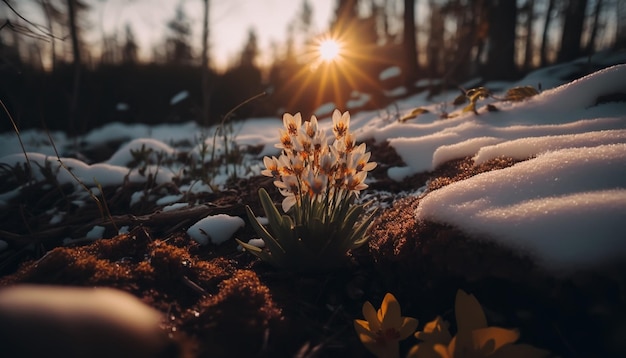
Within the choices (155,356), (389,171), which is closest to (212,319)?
(155,356)

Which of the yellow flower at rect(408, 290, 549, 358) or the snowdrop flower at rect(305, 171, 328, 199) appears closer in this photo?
the yellow flower at rect(408, 290, 549, 358)

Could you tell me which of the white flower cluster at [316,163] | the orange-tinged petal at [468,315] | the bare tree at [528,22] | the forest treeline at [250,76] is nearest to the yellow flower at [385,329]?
the orange-tinged petal at [468,315]

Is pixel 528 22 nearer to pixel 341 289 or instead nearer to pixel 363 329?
pixel 341 289

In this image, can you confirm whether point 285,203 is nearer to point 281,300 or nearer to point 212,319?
point 281,300

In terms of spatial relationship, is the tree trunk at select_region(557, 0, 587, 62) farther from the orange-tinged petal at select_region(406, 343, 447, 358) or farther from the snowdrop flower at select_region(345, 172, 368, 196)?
the orange-tinged petal at select_region(406, 343, 447, 358)

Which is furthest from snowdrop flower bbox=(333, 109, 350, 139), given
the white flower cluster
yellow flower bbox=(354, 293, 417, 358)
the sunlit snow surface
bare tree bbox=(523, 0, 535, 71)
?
bare tree bbox=(523, 0, 535, 71)

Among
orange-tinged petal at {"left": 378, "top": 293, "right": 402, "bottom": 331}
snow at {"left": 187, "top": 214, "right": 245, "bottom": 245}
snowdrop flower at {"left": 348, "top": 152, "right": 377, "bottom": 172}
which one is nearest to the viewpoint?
orange-tinged petal at {"left": 378, "top": 293, "right": 402, "bottom": 331}
